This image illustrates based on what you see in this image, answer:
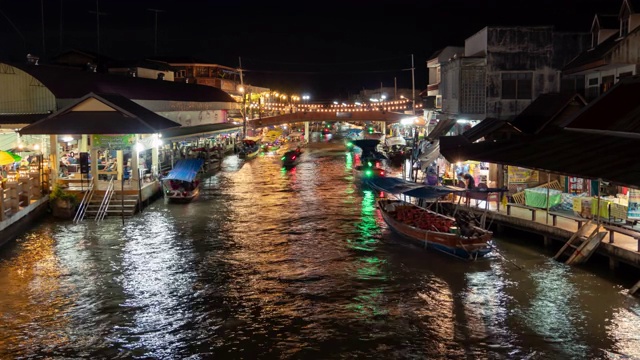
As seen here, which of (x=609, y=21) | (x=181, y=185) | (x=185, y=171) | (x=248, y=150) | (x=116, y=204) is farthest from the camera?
(x=248, y=150)

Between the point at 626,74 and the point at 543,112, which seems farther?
the point at 543,112

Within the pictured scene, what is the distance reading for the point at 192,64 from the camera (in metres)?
87.8

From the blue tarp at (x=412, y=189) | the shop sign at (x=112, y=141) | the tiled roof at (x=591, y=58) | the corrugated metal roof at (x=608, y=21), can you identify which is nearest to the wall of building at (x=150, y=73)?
the shop sign at (x=112, y=141)

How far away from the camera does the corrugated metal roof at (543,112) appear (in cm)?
3089

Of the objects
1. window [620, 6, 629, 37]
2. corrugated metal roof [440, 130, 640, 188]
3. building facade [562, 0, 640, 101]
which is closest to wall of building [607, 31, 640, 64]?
building facade [562, 0, 640, 101]

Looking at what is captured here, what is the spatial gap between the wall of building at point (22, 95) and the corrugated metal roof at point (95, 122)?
3860 millimetres

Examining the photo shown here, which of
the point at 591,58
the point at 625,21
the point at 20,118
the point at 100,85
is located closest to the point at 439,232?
the point at 591,58

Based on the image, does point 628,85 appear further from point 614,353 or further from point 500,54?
point 614,353

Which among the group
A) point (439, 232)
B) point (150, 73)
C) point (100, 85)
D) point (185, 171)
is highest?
point (150, 73)

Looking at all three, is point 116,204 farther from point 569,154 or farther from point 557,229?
point 569,154

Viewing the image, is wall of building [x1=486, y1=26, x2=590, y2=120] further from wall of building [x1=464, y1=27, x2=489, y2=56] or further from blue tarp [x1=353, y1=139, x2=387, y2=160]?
blue tarp [x1=353, y1=139, x2=387, y2=160]

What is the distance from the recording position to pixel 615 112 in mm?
25172

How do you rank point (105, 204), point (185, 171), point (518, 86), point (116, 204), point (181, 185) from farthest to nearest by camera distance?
point (185, 171) → point (181, 185) → point (518, 86) → point (116, 204) → point (105, 204)

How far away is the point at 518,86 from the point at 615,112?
11.9 meters
